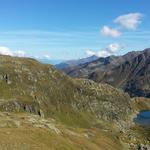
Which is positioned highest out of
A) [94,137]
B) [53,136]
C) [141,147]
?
[53,136]

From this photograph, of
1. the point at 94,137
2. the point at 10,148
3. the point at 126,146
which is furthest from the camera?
the point at 126,146

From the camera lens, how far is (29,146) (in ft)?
247

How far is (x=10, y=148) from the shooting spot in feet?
224

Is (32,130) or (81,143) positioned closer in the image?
(32,130)

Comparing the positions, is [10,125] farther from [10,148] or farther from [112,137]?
[112,137]

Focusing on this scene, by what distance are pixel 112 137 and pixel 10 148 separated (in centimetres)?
9026

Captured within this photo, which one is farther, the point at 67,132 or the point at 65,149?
the point at 67,132

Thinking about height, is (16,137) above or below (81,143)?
above

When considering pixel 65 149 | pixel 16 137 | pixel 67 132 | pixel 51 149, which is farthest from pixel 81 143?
pixel 16 137

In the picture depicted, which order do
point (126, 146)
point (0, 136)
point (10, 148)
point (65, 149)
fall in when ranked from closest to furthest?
1. point (10, 148)
2. point (0, 136)
3. point (65, 149)
4. point (126, 146)

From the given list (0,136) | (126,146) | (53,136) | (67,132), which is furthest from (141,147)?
(0,136)

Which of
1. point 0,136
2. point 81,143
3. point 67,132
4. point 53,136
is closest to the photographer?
point 0,136

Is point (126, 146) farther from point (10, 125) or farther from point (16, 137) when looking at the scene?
point (16, 137)

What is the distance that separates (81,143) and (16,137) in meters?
32.2
